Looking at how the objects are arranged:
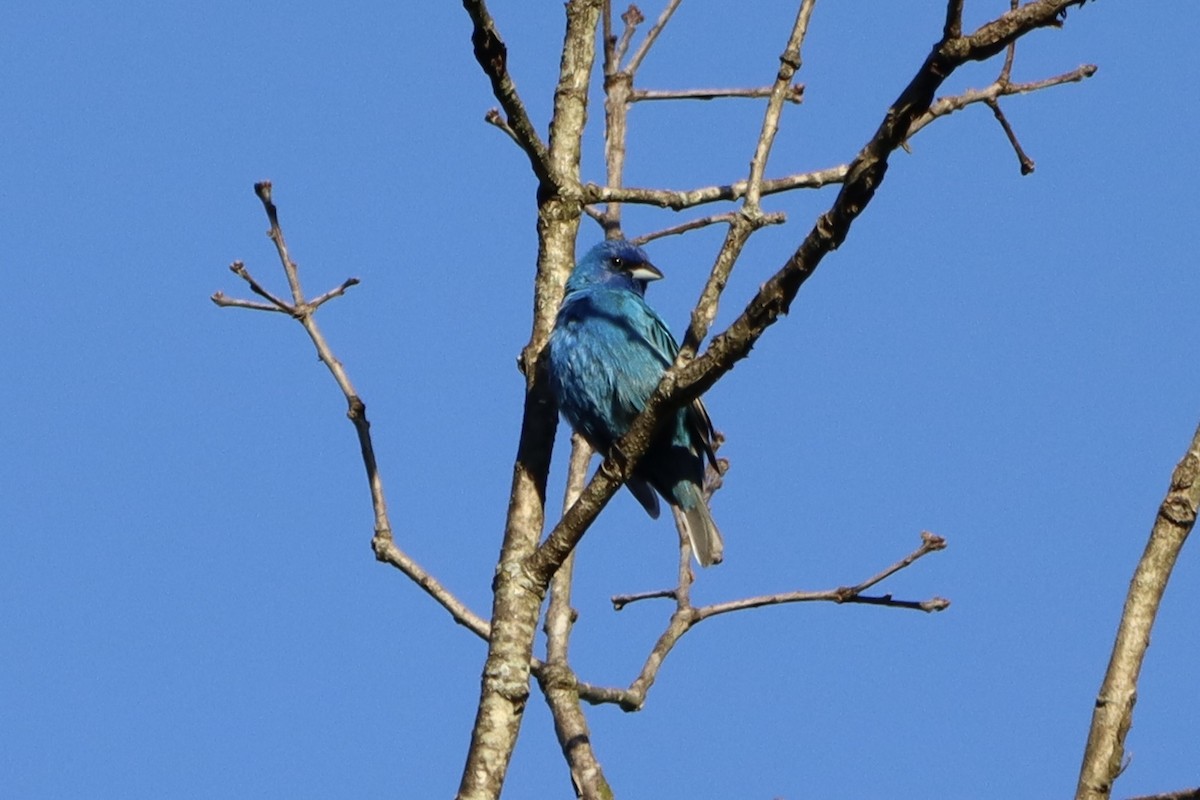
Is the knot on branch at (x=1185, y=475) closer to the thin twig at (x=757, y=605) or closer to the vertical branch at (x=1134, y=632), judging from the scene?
the vertical branch at (x=1134, y=632)

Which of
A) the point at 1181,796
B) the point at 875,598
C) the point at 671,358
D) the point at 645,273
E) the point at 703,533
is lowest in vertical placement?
the point at 1181,796

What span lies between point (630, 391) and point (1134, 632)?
13.6 ft

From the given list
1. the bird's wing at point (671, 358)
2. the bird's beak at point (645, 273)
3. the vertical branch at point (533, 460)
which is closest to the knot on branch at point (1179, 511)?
the vertical branch at point (533, 460)

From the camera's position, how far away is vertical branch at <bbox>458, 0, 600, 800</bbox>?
4.45 metres

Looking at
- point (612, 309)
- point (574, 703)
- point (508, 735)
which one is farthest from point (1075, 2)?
point (612, 309)

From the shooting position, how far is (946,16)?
3.51m

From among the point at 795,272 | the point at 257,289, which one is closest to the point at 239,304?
the point at 257,289

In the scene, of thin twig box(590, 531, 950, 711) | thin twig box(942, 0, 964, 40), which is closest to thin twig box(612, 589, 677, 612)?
thin twig box(590, 531, 950, 711)

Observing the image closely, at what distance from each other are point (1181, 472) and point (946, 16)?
3.81ft

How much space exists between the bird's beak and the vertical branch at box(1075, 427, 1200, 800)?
5.43 metres

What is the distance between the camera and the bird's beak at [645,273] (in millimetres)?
8750

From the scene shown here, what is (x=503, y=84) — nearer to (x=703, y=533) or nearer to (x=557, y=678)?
(x=557, y=678)

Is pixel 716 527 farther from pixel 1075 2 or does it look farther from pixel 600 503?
pixel 1075 2

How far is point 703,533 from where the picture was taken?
7762 mm
